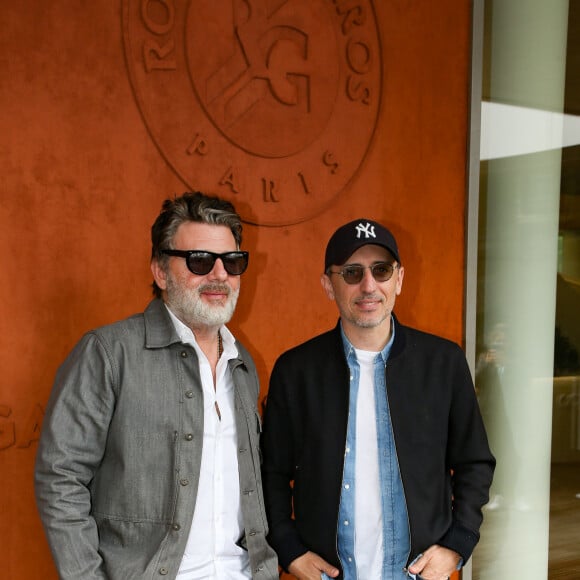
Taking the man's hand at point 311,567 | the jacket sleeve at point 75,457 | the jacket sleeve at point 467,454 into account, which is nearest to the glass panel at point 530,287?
the jacket sleeve at point 467,454

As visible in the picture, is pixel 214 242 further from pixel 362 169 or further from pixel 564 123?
pixel 564 123

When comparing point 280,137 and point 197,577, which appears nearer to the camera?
point 197,577

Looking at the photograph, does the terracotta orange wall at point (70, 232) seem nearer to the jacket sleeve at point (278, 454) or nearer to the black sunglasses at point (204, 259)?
the black sunglasses at point (204, 259)

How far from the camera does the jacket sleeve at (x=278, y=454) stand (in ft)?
7.28

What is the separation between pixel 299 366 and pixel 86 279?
3.55 ft

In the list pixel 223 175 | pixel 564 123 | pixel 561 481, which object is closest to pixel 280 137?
pixel 223 175

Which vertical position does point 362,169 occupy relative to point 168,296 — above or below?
above

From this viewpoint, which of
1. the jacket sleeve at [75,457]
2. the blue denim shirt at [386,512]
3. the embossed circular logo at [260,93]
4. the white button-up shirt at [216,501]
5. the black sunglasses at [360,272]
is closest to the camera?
the jacket sleeve at [75,457]

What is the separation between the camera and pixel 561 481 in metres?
3.64

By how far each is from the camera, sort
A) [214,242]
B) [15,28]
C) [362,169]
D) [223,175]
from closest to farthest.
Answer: [214,242]
[15,28]
[223,175]
[362,169]

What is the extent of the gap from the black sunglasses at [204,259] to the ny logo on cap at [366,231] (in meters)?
0.39

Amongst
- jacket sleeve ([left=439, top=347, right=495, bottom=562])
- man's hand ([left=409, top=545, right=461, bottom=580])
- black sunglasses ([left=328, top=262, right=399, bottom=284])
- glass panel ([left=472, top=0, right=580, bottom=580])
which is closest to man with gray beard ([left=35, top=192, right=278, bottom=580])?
black sunglasses ([left=328, top=262, right=399, bottom=284])

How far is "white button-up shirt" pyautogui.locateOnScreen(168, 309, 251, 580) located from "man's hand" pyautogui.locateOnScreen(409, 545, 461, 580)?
0.54 metres

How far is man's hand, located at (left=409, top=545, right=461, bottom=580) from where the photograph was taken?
2.06 meters
